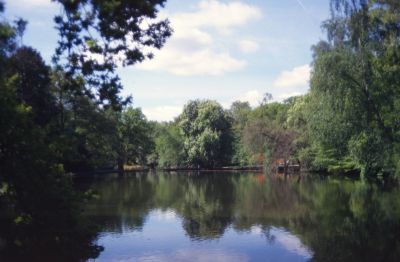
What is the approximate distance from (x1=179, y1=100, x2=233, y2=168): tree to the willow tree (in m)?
44.7

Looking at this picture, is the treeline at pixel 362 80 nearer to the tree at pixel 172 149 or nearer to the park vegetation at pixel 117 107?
the park vegetation at pixel 117 107

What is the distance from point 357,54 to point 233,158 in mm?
51854

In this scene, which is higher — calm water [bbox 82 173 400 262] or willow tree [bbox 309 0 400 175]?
willow tree [bbox 309 0 400 175]

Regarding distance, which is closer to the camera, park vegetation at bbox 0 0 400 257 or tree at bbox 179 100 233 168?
park vegetation at bbox 0 0 400 257

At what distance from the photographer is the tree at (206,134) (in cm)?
7044

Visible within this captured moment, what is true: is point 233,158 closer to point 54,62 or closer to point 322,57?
point 322,57

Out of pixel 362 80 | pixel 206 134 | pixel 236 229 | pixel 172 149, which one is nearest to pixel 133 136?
pixel 172 149

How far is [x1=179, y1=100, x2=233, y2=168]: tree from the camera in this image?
7044cm

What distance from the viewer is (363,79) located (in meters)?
23.5

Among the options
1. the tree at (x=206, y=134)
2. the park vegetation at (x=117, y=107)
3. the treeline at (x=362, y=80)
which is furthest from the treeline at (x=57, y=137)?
the tree at (x=206, y=134)

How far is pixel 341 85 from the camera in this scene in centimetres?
2377

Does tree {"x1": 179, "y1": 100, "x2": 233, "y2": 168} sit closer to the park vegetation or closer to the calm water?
the park vegetation

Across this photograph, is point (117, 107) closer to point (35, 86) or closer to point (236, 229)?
point (236, 229)

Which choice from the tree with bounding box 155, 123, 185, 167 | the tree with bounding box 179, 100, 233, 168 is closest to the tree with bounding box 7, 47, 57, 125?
the tree with bounding box 179, 100, 233, 168
